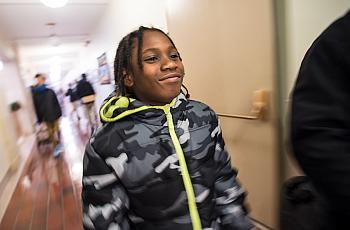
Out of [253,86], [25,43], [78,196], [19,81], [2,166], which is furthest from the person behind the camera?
[19,81]

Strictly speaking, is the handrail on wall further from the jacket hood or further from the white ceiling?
the white ceiling

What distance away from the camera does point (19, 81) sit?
723cm

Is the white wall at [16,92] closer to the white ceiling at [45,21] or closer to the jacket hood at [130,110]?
the white ceiling at [45,21]

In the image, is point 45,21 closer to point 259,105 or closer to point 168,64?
point 259,105

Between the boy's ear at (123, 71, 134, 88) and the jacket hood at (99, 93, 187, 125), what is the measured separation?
44mm

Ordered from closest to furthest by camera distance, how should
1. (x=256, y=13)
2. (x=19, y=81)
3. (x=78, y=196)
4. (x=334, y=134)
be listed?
(x=334, y=134)
(x=256, y=13)
(x=78, y=196)
(x=19, y=81)

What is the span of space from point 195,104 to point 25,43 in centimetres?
664

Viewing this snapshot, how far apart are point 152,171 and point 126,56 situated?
1.10 ft

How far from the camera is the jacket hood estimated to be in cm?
72

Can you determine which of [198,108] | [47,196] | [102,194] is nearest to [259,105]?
[198,108]

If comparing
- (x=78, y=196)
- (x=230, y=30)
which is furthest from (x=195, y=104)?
(x=78, y=196)

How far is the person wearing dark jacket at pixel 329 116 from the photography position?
41 cm

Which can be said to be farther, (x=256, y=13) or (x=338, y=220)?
(x=256, y=13)

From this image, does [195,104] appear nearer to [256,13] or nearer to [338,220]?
[338,220]
